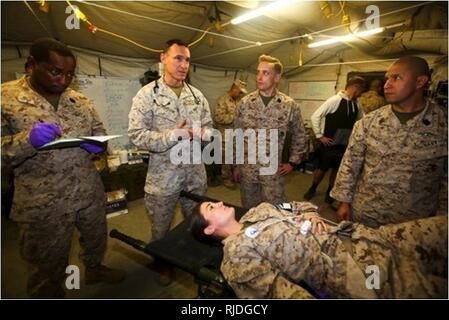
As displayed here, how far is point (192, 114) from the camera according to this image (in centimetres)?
205

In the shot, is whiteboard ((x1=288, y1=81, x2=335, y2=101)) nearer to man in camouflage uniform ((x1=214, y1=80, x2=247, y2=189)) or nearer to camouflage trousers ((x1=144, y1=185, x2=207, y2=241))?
man in camouflage uniform ((x1=214, y1=80, x2=247, y2=189))

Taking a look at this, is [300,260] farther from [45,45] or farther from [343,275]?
[45,45]

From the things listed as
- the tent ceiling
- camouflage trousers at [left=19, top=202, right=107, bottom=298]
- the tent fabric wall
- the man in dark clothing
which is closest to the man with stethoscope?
camouflage trousers at [left=19, top=202, right=107, bottom=298]

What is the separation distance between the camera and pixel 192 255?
4.94ft

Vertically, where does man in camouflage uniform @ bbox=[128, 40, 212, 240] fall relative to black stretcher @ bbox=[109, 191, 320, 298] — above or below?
above

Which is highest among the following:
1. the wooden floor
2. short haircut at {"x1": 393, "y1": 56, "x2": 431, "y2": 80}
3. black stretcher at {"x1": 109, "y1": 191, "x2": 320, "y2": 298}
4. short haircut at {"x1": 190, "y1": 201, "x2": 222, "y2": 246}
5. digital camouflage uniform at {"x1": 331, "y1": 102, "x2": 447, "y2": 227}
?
short haircut at {"x1": 393, "y1": 56, "x2": 431, "y2": 80}

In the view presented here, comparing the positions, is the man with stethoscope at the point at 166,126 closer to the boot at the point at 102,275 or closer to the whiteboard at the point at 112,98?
the boot at the point at 102,275

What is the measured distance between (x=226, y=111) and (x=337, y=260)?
12.7 feet

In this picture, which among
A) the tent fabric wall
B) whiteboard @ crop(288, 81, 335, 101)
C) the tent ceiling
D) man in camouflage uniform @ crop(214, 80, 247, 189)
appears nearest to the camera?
the tent ceiling

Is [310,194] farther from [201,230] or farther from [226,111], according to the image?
[201,230]

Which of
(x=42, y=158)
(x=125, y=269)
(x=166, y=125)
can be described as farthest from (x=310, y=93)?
(x=42, y=158)

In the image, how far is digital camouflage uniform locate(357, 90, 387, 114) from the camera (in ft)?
15.0

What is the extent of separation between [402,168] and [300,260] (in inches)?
38.5

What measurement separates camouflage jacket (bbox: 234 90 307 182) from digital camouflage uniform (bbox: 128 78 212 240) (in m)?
0.60
